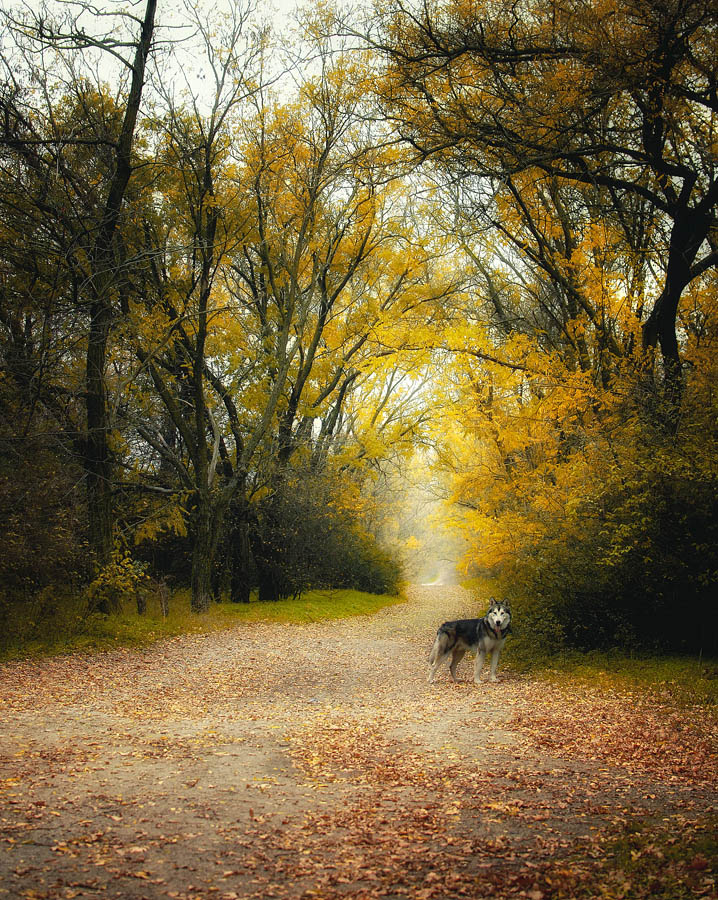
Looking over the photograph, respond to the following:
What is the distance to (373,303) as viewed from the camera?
21172mm

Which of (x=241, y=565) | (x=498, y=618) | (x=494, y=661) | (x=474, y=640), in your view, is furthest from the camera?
(x=241, y=565)

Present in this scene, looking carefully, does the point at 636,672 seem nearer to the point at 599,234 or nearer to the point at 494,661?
the point at 494,661

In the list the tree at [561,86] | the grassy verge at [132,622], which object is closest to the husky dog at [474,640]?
the tree at [561,86]

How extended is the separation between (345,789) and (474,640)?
16.9 feet

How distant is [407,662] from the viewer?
480 inches

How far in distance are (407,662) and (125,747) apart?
6.71 metres

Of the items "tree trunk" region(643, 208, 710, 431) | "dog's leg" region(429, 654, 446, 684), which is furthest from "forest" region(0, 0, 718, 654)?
"dog's leg" region(429, 654, 446, 684)

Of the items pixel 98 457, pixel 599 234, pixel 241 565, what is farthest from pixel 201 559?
pixel 599 234

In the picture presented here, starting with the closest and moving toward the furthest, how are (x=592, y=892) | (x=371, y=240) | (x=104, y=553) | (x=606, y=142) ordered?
(x=592, y=892), (x=606, y=142), (x=104, y=553), (x=371, y=240)

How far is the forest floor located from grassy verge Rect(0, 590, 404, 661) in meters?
1.12

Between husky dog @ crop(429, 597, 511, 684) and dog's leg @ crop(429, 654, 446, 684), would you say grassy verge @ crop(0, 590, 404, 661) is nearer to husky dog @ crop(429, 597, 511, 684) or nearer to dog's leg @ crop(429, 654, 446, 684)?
dog's leg @ crop(429, 654, 446, 684)

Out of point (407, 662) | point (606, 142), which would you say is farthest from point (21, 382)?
point (606, 142)

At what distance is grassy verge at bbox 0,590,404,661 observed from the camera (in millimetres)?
10734

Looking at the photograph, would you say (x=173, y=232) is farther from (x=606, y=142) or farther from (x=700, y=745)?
(x=700, y=745)
